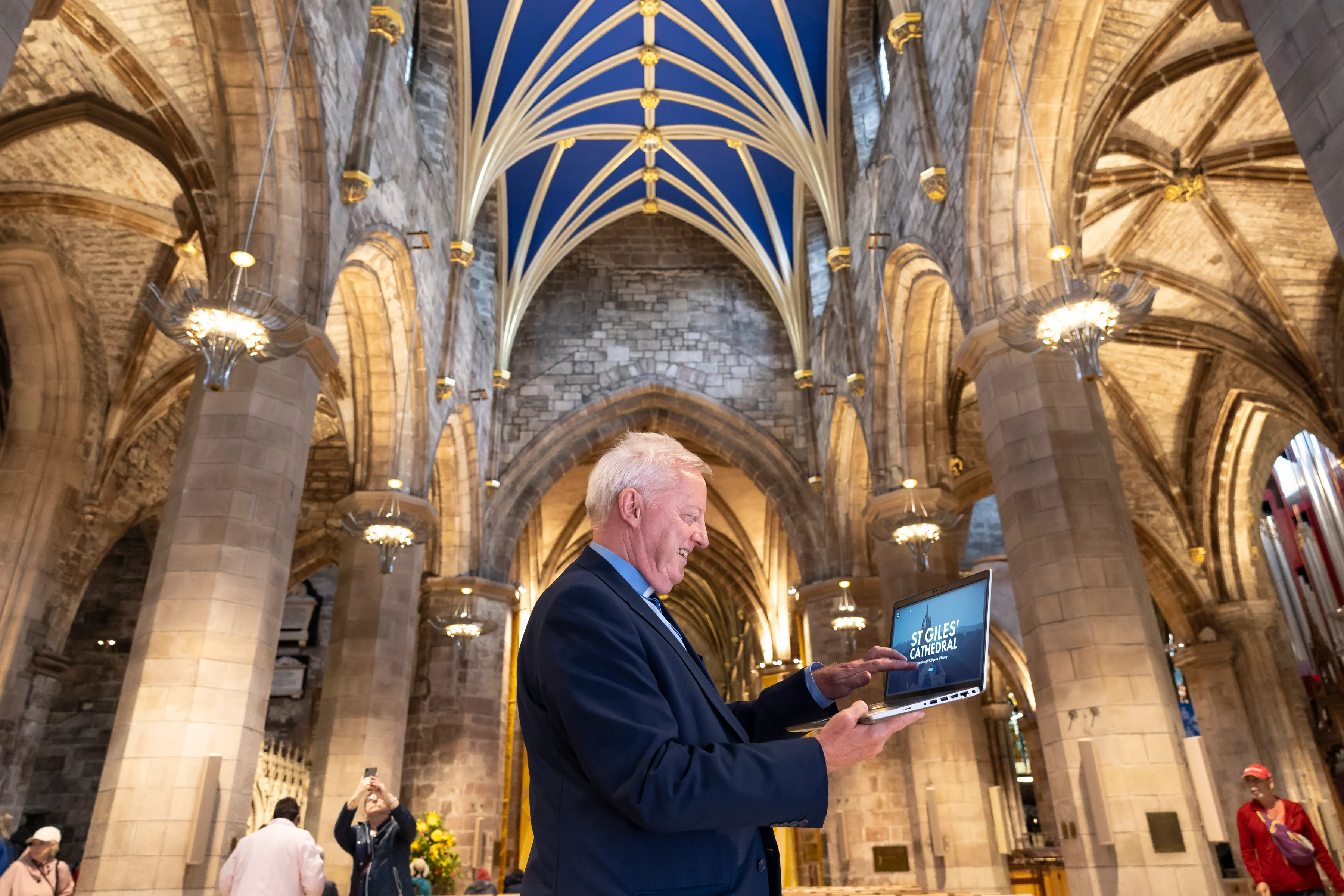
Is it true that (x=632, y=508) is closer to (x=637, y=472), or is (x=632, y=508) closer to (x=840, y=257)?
(x=637, y=472)

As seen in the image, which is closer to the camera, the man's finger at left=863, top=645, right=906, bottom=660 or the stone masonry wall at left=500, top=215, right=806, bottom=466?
the man's finger at left=863, top=645, right=906, bottom=660

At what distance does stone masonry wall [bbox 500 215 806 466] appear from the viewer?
17828 millimetres

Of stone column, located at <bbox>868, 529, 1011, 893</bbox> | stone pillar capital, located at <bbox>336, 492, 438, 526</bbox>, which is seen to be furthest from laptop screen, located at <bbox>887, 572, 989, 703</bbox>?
stone pillar capital, located at <bbox>336, 492, 438, 526</bbox>

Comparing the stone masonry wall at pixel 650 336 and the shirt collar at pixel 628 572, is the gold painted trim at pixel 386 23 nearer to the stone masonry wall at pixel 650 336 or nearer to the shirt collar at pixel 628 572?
the stone masonry wall at pixel 650 336

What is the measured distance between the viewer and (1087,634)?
6.67 m

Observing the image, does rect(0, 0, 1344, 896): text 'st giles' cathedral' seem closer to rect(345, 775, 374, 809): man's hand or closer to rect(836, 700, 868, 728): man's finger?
rect(836, 700, 868, 728): man's finger

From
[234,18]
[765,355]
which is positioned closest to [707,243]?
[765,355]

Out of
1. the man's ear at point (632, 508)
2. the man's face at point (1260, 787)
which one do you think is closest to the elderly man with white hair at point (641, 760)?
the man's ear at point (632, 508)

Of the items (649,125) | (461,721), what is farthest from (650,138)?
(461,721)

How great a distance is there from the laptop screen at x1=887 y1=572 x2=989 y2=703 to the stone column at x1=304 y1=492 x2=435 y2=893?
968 centimetres

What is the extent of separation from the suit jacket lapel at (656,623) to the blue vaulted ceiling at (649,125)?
13.4 m

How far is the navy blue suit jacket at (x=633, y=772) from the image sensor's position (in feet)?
4.34

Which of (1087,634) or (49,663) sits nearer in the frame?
(1087,634)

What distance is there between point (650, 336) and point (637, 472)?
55.1 ft
